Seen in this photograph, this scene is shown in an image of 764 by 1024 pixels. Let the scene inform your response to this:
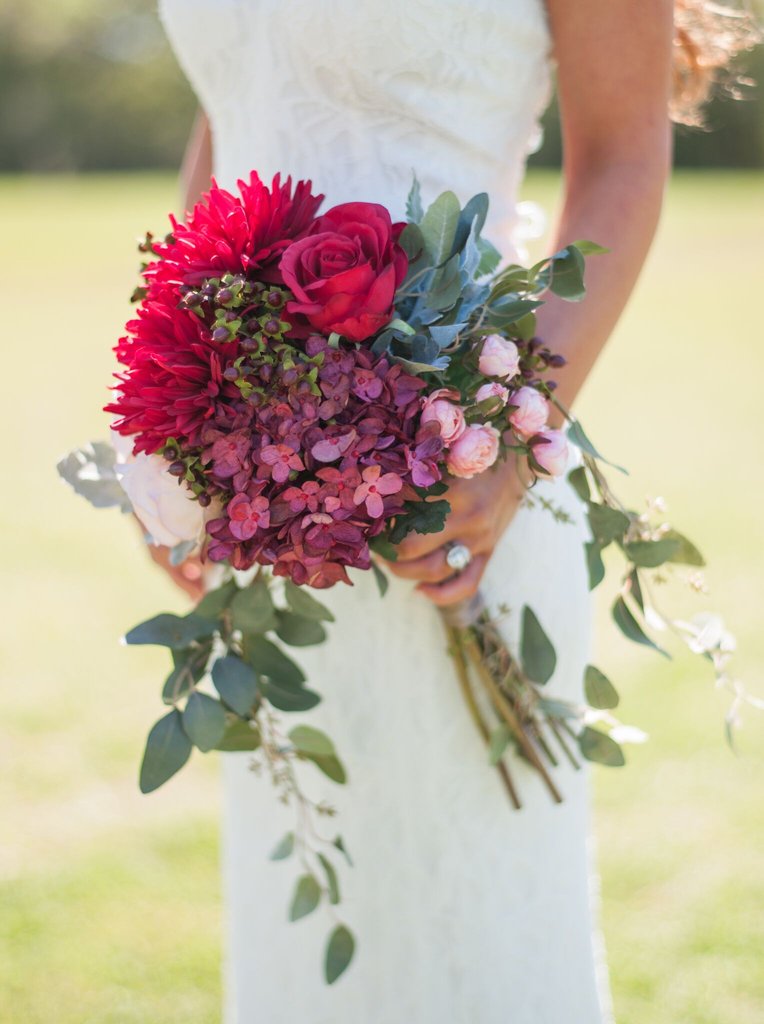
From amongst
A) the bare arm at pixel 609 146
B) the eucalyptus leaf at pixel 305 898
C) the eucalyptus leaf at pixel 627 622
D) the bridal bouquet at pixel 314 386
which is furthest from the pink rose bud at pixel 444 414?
the eucalyptus leaf at pixel 305 898

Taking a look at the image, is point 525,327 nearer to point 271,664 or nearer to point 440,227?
point 440,227

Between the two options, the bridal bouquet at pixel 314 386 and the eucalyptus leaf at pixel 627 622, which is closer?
the bridal bouquet at pixel 314 386

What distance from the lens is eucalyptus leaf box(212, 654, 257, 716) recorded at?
1.45 m

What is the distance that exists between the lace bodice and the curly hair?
1.28 ft

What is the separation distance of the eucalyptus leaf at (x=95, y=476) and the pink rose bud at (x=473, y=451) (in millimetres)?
453

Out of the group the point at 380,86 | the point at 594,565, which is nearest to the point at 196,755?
the point at 594,565

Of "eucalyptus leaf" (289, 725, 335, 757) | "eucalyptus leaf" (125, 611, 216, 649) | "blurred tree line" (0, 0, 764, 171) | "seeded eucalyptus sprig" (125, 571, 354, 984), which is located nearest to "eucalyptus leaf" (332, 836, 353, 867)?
"seeded eucalyptus sprig" (125, 571, 354, 984)

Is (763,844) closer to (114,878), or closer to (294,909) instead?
(114,878)

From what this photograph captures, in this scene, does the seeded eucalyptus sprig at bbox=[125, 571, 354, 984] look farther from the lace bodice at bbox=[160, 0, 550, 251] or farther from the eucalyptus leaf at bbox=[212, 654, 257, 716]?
the lace bodice at bbox=[160, 0, 550, 251]

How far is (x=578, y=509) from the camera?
1733 millimetres

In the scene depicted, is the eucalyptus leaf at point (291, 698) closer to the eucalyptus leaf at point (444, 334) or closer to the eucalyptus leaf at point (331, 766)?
the eucalyptus leaf at point (331, 766)

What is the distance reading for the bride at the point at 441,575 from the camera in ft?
4.98

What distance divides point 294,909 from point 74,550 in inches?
177

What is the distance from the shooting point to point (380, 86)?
61.0 inches
